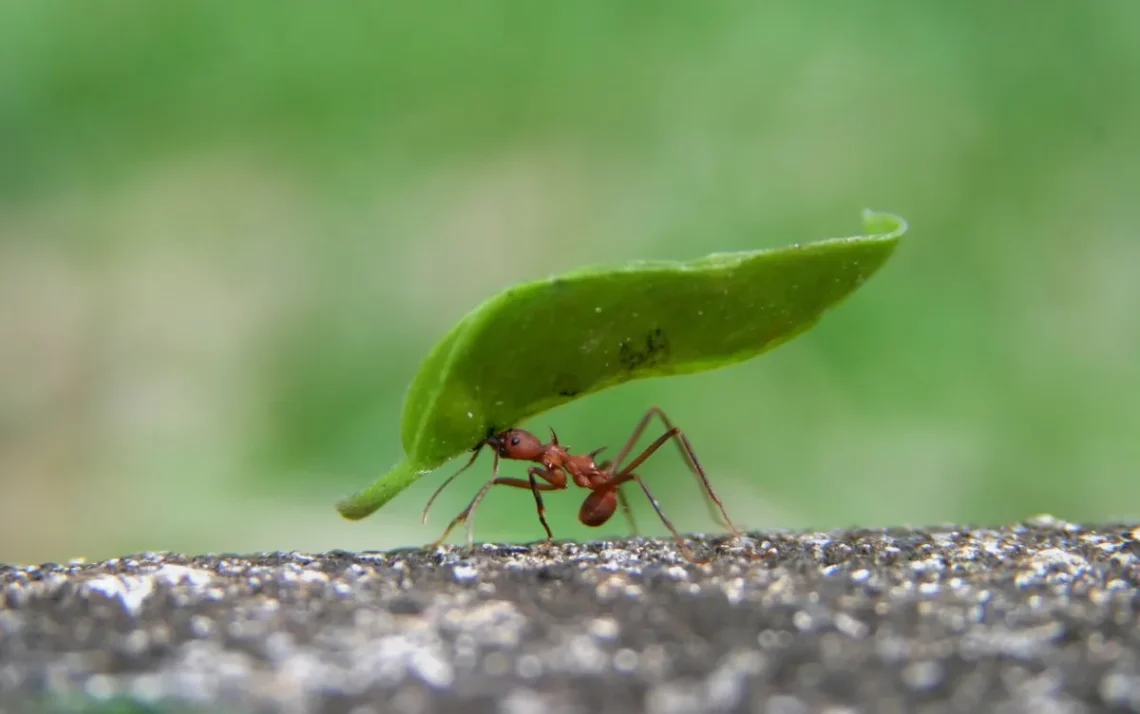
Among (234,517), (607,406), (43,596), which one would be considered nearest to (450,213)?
(607,406)

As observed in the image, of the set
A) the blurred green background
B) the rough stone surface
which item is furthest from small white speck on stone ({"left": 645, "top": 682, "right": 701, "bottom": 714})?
the blurred green background

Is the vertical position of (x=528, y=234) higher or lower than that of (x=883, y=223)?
higher

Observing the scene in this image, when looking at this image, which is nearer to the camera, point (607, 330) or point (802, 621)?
point (802, 621)

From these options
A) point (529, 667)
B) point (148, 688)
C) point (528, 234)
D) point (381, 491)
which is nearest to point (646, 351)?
point (381, 491)

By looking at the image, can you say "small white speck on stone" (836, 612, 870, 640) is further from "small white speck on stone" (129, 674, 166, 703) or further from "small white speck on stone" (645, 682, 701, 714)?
"small white speck on stone" (129, 674, 166, 703)

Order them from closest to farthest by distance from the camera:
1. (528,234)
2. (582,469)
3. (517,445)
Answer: (517,445) → (582,469) → (528,234)

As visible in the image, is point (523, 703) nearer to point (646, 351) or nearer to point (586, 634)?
point (586, 634)

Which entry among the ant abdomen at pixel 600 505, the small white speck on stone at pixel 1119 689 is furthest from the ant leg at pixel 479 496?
the small white speck on stone at pixel 1119 689
